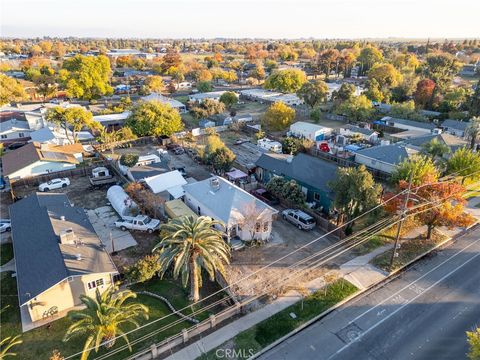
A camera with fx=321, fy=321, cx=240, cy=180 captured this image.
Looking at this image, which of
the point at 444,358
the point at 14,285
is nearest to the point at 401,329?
the point at 444,358

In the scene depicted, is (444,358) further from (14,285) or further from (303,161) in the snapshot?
(14,285)

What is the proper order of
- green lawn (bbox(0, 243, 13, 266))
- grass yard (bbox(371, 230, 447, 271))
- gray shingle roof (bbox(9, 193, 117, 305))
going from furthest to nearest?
1. green lawn (bbox(0, 243, 13, 266))
2. grass yard (bbox(371, 230, 447, 271))
3. gray shingle roof (bbox(9, 193, 117, 305))

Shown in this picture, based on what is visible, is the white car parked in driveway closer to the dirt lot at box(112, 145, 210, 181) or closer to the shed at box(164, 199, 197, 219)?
the dirt lot at box(112, 145, 210, 181)

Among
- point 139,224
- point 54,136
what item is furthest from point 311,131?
point 54,136

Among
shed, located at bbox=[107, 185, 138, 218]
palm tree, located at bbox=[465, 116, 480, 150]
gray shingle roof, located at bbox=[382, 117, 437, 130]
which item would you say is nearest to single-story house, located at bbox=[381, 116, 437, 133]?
gray shingle roof, located at bbox=[382, 117, 437, 130]

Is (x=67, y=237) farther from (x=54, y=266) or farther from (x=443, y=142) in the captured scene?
(x=443, y=142)
